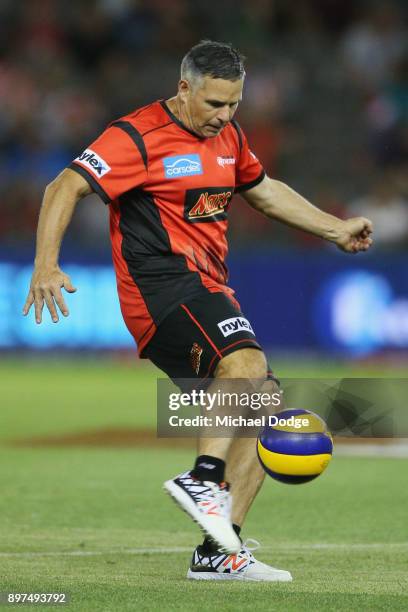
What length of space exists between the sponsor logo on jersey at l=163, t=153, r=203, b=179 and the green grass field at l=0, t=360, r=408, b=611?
1.90 meters

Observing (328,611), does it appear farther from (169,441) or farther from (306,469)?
(169,441)

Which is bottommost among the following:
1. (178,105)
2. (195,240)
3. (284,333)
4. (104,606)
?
(284,333)

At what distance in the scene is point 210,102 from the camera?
248 inches

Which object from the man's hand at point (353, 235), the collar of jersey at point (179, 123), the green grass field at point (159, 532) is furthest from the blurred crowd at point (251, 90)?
the collar of jersey at point (179, 123)

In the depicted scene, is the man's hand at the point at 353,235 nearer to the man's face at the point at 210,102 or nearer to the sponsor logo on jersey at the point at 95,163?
the man's face at the point at 210,102

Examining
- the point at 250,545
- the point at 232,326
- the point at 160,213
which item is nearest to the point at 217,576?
the point at 250,545

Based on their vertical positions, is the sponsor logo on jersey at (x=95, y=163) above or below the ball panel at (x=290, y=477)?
above

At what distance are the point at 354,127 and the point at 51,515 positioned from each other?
15.2m

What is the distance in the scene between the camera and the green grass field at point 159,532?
5.48 meters

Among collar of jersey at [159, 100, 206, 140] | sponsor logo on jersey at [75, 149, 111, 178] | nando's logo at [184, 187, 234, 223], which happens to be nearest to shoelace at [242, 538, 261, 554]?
nando's logo at [184, 187, 234, 223]

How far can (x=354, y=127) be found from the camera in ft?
72.8

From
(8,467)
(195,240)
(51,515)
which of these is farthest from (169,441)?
(195,240)

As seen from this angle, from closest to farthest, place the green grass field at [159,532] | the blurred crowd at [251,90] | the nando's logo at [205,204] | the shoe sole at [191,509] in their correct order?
the green grass field at [159,532], the shoe sole at [191,509], the nando's logo at [205,204], the blurred crowd at [251,90]

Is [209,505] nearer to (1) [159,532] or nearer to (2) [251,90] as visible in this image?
(1) [159,532]
